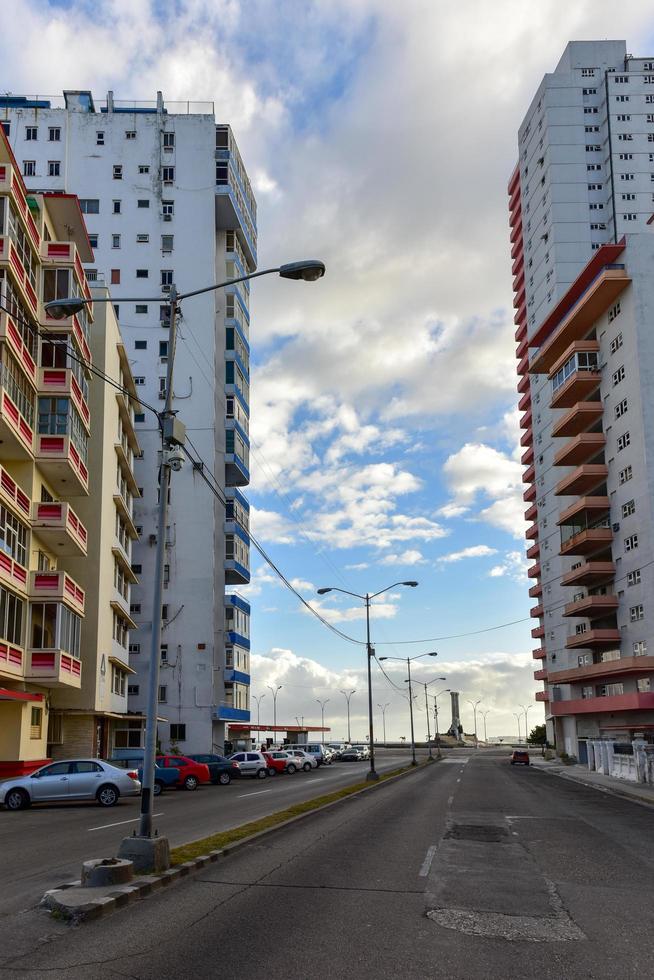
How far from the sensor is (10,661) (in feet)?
105

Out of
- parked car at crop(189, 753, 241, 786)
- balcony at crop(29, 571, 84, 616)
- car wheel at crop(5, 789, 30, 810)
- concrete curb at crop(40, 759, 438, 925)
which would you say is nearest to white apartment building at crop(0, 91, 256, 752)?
parked car at crop(189, 753, 241, 786)

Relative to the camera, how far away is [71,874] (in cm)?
1285

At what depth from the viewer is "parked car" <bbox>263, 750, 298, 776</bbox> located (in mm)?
56500

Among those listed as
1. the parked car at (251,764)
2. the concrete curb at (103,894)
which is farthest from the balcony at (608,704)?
the concrete curb at (103,894)

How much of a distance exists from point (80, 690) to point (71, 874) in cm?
3041

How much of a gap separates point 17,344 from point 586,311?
139 feet

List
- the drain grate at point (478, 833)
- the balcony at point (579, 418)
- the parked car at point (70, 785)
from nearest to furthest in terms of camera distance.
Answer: the drain grate at point (478, 833)
the parked car at point (70, 785)
the balcony at point (579, 418)

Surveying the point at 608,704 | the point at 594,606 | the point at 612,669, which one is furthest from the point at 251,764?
the point at 594,606

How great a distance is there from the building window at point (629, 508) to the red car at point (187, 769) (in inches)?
1241

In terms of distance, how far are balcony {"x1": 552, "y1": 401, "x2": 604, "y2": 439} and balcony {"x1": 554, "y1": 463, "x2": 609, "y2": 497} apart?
3.09 metres

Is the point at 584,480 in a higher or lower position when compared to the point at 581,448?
lower

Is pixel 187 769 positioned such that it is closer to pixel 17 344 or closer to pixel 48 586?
pixel 48 586

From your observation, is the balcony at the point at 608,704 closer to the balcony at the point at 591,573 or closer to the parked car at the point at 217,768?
the balcony at the point at 591,573

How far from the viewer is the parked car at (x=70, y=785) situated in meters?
27.5
